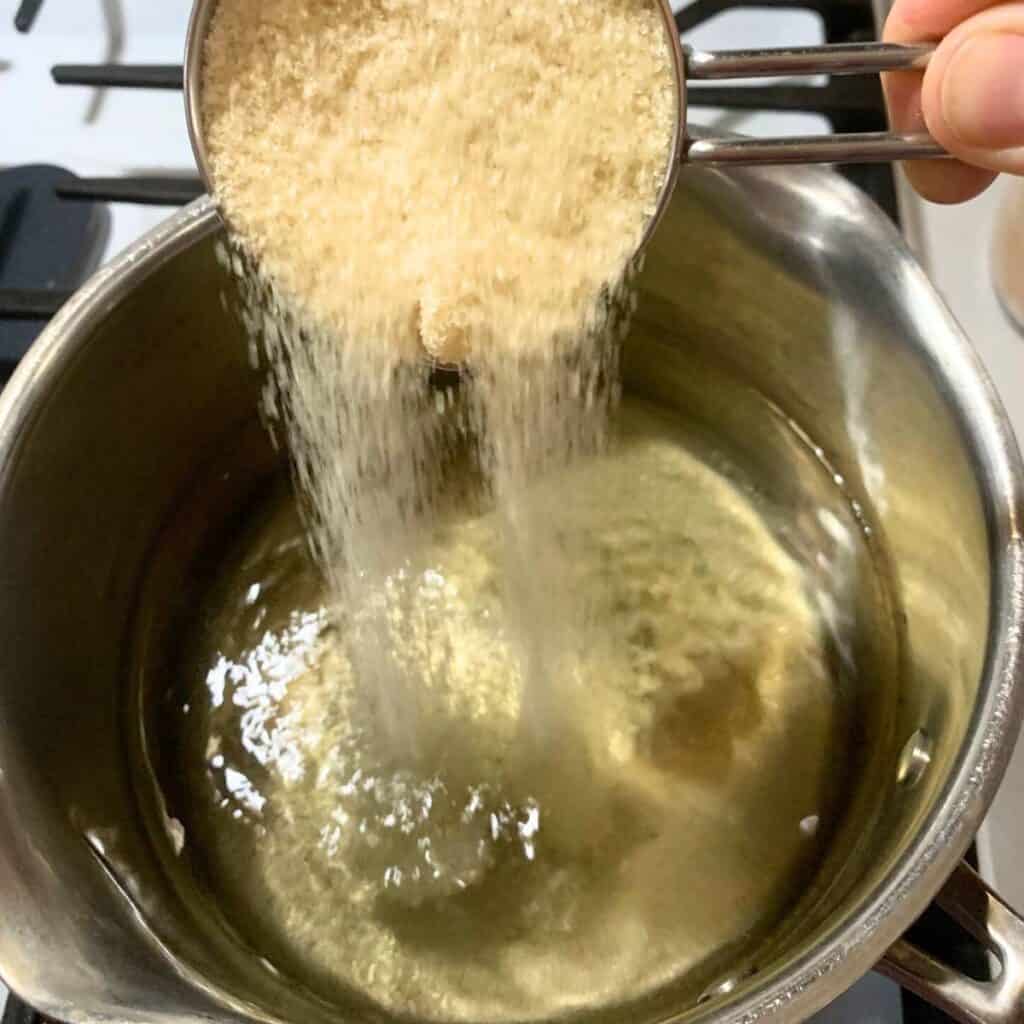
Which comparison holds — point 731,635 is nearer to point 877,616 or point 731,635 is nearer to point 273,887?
point 877,616

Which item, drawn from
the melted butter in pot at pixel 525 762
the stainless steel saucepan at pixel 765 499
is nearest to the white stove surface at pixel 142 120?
the stainless steel saucepan at pixel 765 499

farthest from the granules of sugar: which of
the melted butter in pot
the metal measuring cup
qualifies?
the melted butter in pot

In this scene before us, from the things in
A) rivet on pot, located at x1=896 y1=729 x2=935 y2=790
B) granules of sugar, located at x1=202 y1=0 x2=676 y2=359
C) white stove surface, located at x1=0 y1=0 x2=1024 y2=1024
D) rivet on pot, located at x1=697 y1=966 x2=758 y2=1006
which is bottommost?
rivet on pot, located at x1=697 y1=966 x2=758 y2=1006

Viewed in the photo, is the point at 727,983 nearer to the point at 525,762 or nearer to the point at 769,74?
the point at 525,762

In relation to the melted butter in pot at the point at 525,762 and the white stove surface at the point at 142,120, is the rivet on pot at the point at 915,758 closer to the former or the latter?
the melted butter in pot at the point at 525,762

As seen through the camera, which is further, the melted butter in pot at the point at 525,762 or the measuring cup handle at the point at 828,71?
the melted butter in pot at the point at 525,762

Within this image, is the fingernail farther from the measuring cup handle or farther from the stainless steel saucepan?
the stainless steel saucepan

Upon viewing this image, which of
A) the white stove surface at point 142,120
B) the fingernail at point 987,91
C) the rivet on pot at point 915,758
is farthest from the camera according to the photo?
the white stove surface at point 142,120
